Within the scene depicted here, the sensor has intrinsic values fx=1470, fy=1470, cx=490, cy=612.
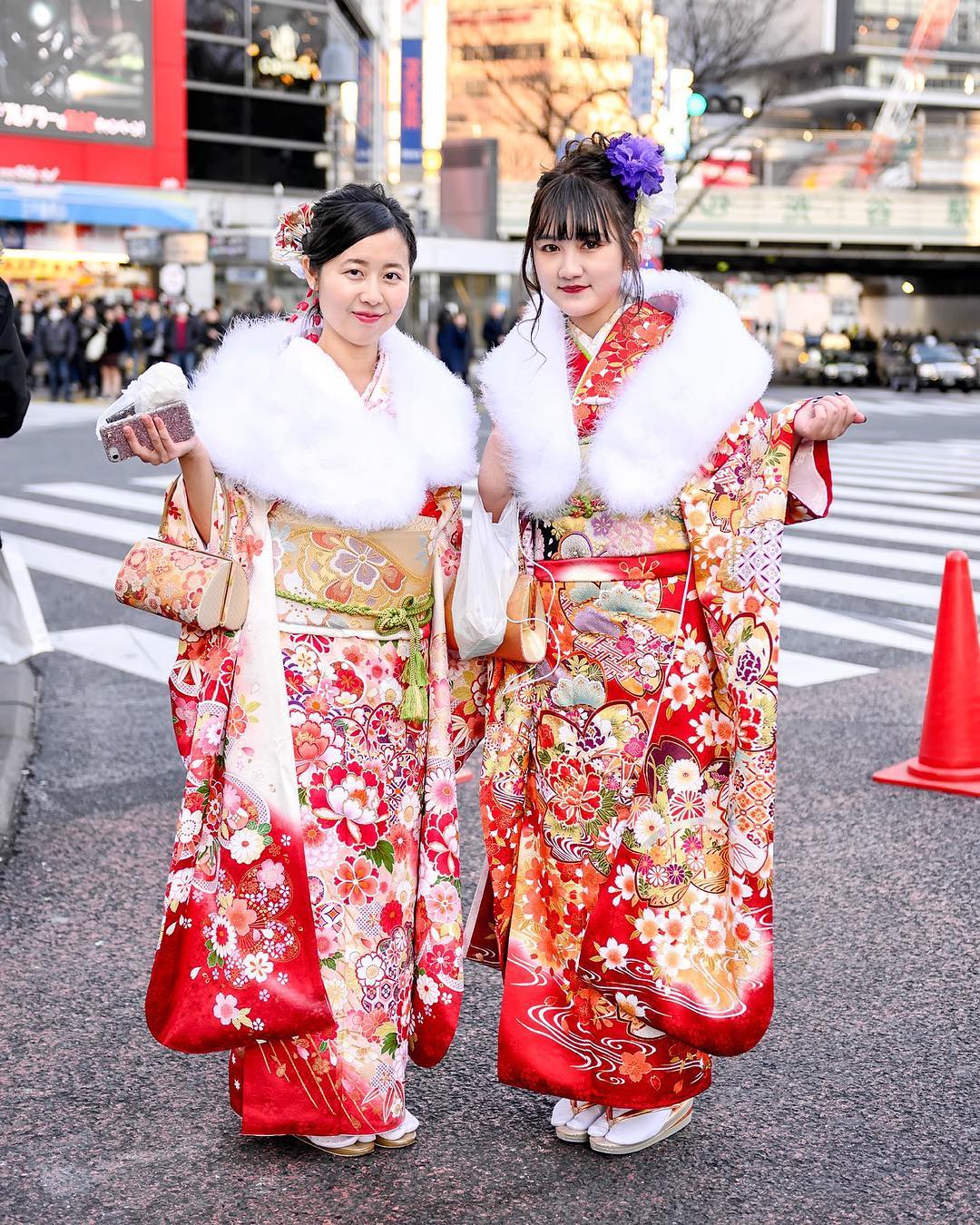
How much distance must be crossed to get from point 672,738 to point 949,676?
258 centimetres

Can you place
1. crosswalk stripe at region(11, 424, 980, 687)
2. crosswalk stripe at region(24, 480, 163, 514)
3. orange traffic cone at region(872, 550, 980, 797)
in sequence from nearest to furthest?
orange traffic cone at region(872, 550, 980, 797), crosswalk stripe at region(11, 424, 980, 687), crosswalk stripe at region(24, 480, 163, 514)

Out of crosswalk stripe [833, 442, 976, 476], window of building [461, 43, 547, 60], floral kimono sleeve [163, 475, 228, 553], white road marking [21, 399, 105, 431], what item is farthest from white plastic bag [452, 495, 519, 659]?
window of building [461, 43, 547, 60]

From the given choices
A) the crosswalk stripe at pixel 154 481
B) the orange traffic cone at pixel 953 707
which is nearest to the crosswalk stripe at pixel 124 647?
the orange traffic cone at pixel 953 707

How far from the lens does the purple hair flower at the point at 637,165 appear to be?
99.2 inches

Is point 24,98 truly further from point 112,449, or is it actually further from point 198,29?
point 112,449

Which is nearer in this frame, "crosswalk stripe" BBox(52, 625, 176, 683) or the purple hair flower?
the purple hair flower

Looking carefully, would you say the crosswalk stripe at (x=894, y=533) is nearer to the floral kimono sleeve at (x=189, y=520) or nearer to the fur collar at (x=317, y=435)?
the fur collar at (x=317, y=435)

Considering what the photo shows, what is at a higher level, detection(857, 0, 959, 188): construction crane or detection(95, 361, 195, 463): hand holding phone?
detection(857, 0, 959, 188): construction crane

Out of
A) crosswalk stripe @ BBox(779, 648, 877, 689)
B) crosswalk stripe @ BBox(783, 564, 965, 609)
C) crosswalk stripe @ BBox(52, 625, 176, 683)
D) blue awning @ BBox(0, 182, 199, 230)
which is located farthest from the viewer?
blue awning @ BBox(0, 182, 199, 230)

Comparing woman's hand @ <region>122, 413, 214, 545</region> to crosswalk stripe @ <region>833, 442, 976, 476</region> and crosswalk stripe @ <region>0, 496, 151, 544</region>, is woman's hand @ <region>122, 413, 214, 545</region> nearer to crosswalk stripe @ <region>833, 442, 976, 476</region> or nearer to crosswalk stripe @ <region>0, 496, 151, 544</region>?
crosswalk stripe @ <region>0, 496, 151, 544</region>

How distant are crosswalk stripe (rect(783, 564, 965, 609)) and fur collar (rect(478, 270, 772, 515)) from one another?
5.37 meters

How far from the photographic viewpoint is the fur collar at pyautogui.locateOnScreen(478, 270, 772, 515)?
2488 mm

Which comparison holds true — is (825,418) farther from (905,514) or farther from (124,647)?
(905,514)

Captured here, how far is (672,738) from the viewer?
255 cm
